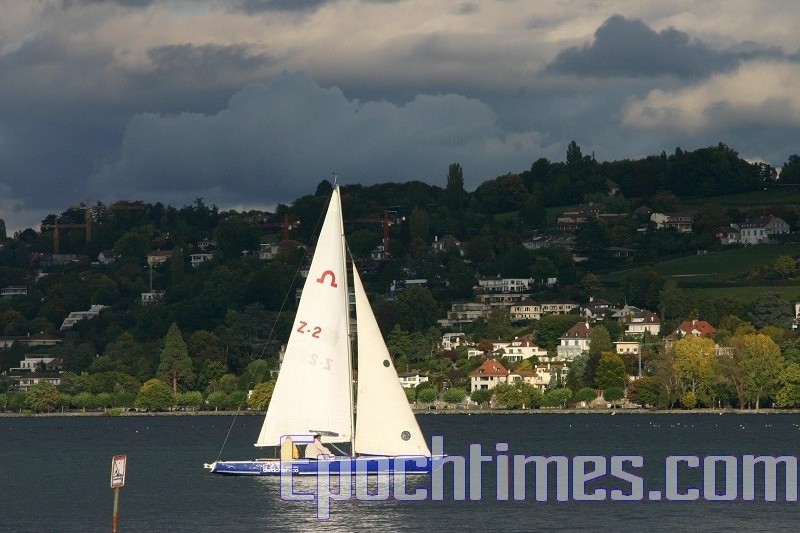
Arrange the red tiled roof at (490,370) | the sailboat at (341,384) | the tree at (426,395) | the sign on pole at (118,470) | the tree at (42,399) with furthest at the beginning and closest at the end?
1. the tree at (42,399)
2. the red tiled roof at (490,370)
3. the tree at (426,395)
4. the sailboat at (341,384)
5. the sign on pole at (118,470)

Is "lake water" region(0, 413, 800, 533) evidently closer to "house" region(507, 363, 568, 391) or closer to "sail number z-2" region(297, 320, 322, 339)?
"sail number z-2" region(297, 320, 322, 339)

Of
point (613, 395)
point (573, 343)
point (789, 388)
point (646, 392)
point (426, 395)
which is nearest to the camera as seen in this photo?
point (789, 388)

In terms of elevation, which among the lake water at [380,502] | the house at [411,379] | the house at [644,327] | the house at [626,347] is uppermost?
the house at [644,327]

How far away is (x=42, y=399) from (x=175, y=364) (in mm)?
14681

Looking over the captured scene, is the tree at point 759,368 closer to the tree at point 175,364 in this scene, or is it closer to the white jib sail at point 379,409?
the tree at point 175,364

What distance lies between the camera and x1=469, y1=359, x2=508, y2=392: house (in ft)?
577

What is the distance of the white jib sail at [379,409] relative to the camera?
64.3m

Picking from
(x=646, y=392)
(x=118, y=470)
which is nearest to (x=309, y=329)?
(x=118, y=470)

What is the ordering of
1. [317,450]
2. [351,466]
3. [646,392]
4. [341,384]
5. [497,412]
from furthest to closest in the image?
1. [497,412]
2. [646,392]
3. [317,450]
4. [351,466]
5. [341,384]

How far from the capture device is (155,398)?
182250mm

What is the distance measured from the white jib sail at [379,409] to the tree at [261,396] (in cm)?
10151

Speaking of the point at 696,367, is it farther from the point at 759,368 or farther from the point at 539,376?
the point at 539,376

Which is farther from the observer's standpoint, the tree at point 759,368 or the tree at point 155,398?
the tree at point 155,398

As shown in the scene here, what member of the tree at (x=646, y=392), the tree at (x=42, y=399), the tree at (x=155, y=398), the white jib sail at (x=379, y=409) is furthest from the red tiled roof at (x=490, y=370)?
the white jib sail at (x=379, y=409)
